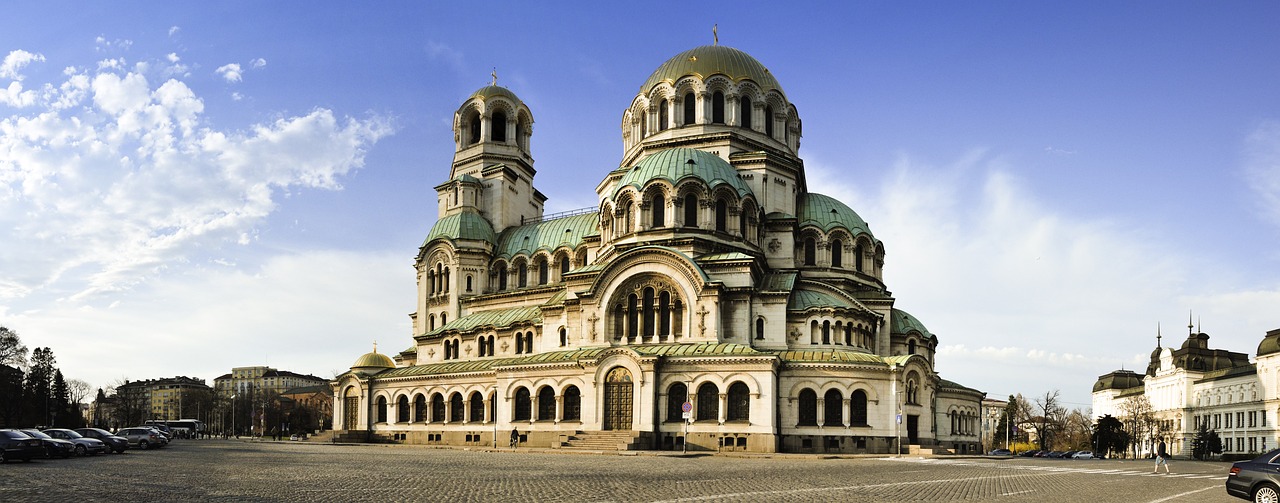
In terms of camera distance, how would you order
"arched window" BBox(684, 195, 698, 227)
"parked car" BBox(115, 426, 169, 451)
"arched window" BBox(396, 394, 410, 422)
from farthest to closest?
"arched window" BBox(396, 394, 410, 422), "arched window" BBox(684, 195, 698, 227), "parked car" BBox(115, 426, 169, 451)

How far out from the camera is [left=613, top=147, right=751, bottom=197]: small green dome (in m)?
56.1

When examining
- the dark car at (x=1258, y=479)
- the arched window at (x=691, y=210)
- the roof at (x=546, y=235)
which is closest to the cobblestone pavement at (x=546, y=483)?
the dark car at (x=1258, y=479)

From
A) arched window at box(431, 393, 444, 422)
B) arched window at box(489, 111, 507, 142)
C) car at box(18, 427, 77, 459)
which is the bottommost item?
arched window at box(431, 393, 444, 422)

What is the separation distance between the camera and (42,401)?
320 feet

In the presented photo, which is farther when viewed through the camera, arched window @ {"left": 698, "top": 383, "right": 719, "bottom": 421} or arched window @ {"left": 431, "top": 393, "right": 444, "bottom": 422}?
arched window @ {"left": 431, "top": 393, "right": 444, "bottom": 422}

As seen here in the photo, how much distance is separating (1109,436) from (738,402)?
44687 mm

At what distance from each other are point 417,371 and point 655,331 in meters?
18.9

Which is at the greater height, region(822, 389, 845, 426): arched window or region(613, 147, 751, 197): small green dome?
region(613, 147, 751, 197): small green dome

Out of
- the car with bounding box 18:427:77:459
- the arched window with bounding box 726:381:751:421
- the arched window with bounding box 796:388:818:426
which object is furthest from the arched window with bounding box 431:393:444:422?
the car with bounding box 18:427:77:459

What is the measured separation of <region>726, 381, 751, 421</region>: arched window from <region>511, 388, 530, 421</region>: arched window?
1269 centimetres

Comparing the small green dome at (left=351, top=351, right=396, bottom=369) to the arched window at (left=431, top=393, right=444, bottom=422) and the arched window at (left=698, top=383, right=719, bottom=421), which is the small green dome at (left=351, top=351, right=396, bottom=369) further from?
the arched window at (left=698, top=383, right=719, bottom=421)

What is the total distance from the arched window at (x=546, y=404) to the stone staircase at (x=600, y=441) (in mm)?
4355

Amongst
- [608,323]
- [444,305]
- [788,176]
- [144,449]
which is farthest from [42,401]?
[788,176]

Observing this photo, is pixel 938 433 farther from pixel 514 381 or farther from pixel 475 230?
pixel 475 230
